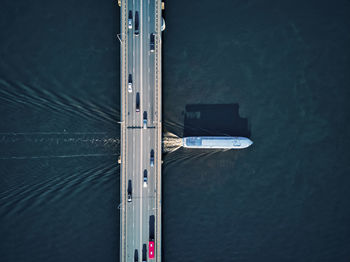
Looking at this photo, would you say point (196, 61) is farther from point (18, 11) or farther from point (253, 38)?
point (18, 11)

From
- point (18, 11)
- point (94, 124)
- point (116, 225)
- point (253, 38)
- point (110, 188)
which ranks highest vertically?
point (18, 11)

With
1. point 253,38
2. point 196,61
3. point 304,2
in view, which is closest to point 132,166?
point 196,61

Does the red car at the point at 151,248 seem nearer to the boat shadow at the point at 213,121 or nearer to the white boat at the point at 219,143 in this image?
the white boat at the point at 219,143

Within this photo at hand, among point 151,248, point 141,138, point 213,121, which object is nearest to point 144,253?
point 151,248

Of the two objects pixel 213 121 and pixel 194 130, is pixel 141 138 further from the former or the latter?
pixel 213 121

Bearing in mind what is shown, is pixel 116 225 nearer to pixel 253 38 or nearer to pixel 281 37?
pixel 253 38

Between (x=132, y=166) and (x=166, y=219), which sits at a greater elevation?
(x=132, y=166)

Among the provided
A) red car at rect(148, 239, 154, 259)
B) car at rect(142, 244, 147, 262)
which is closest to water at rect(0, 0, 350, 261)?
red car at rect(148, 239, 154, 259)
